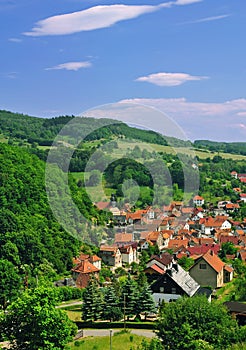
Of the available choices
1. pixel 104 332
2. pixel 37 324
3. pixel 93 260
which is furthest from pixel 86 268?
pixel 37 324

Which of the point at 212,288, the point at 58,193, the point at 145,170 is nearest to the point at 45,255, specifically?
the point at 58,193

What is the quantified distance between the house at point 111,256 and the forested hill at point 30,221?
182 centimetres

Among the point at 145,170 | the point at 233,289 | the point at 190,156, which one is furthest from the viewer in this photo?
the point at 190,156

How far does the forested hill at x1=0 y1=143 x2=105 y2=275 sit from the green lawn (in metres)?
11.6

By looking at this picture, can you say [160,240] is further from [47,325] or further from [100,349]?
[47,325]

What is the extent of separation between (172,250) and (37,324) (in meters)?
22.6

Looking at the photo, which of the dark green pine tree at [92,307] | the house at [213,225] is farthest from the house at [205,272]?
the house at [213,225]

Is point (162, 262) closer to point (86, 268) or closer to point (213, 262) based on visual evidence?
point (213, 262)

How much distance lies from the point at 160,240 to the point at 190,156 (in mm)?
6766

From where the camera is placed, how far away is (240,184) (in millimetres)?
72625

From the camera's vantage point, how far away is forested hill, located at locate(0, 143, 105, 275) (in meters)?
29.1

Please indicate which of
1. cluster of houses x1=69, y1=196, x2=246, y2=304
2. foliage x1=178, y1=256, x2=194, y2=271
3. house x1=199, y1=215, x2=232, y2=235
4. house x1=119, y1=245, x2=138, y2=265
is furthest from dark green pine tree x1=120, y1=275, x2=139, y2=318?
house x1=199, y1=215, x2=232, y2=235

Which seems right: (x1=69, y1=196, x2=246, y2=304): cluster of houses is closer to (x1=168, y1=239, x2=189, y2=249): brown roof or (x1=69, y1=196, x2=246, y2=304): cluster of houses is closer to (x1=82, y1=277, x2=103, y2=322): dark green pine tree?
(x1=168, y1=239, x2=189, y2=249): brown roof

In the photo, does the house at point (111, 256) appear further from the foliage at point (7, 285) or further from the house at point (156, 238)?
the foliage at point (7, 285)
